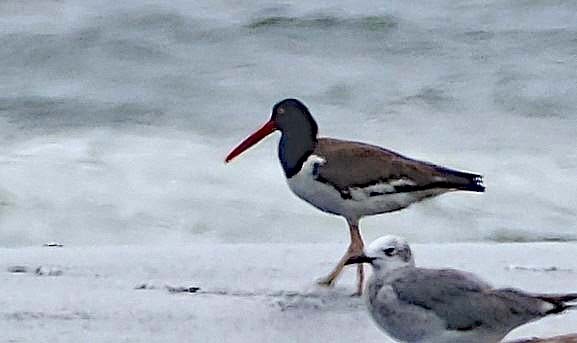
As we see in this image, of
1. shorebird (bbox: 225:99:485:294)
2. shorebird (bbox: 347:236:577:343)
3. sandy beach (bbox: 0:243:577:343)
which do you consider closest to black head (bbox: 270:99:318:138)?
shorebird (bbox: 225:99:485:294)

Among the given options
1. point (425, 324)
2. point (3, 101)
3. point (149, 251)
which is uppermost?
point (425, 324)

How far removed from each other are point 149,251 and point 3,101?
538 centimetres

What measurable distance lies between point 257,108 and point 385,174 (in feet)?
18.3

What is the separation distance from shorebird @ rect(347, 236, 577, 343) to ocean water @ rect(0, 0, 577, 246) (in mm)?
3543

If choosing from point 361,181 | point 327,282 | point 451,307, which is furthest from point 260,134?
point 451,307

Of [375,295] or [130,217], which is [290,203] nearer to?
[130,217]

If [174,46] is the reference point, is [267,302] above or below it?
above

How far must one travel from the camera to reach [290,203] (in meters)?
8.87

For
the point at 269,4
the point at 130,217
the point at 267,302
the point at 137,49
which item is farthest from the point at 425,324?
the point at 269,4

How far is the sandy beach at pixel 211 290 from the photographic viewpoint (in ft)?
16.7

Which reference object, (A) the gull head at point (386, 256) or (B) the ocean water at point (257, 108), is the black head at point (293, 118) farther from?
(B) the ocean water at point (257, 108)

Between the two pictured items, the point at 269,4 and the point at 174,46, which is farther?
the point at 269,4

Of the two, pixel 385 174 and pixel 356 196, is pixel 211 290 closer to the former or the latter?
pixel 356 196

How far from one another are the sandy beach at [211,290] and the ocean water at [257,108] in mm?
1714
